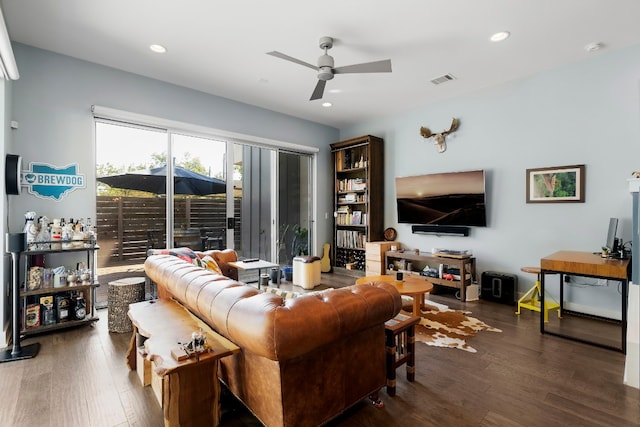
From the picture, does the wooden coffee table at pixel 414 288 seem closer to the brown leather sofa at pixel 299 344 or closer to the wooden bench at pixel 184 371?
the brown leather sofa at pixel 299 344

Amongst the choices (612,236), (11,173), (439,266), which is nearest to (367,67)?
(612,236)

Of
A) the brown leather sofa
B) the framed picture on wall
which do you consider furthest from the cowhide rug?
the framed picture on wall

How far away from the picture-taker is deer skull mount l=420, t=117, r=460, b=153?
195 inches

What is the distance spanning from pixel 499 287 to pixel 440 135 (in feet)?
8.08

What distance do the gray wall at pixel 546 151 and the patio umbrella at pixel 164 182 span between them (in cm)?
351

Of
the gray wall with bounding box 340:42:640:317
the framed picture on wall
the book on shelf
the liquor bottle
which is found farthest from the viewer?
the book on shelf

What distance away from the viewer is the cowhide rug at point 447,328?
2980 mm

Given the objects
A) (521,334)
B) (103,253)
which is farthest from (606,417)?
(103,253)

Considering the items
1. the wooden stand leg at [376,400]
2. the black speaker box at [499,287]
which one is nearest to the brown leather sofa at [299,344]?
the wooden stand leg at [376,400]

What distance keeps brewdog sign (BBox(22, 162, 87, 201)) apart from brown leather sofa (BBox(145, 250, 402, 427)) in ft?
8.85

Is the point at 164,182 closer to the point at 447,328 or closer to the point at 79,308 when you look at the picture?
the point at 79,308

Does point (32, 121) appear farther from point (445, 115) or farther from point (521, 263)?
point (521, 263)

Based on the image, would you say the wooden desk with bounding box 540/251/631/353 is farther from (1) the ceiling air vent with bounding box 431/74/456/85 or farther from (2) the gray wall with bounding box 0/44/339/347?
(2) the gray wall with bounding box 0/44/339/347

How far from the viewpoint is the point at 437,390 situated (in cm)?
219
